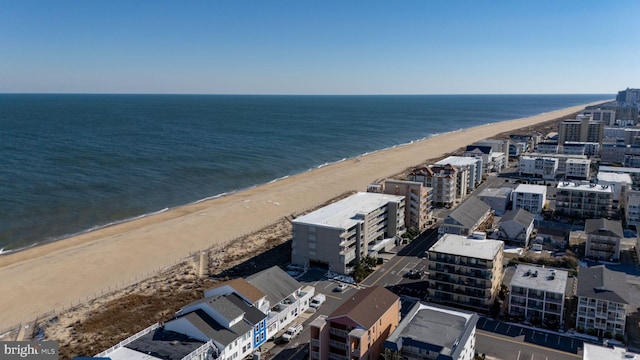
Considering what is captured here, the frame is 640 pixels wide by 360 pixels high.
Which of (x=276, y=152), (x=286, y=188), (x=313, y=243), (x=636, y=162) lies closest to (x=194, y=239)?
(x=313, y=243)

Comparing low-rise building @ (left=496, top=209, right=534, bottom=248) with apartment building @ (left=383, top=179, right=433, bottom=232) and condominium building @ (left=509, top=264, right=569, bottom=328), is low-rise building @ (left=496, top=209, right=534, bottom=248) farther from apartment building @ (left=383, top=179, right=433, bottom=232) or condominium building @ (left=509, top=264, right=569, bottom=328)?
condominium building @ (left=509, top=264, right=569, bottom=328)

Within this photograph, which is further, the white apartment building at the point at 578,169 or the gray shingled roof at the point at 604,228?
the white apartment building at the point at 578,169

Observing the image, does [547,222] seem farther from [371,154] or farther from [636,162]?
[371,154]

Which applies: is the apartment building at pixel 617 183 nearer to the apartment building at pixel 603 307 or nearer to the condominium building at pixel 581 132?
the apartment building at pixel 603 307

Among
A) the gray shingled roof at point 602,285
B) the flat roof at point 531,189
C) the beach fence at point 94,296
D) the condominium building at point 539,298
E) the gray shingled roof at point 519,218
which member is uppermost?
the flat roof at point 531,189

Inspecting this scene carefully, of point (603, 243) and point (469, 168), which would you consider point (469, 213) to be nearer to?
point (603, 243)

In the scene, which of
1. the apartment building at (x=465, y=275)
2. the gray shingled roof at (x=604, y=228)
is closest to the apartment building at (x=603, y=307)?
the apartment building at (x=465, y=275)

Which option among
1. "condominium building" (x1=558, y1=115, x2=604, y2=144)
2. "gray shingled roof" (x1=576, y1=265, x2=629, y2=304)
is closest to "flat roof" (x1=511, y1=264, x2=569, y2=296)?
"gray shingled roof" (x1=576, y1=265, x2=629, y2=304)
